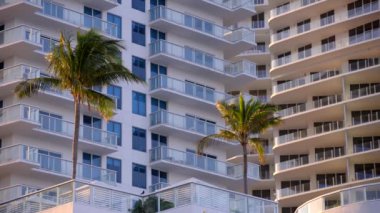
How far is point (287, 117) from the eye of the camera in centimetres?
12488

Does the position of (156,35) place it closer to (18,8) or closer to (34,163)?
(18,8)

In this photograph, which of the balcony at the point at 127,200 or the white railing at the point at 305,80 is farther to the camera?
the white railing at the point at 305,80

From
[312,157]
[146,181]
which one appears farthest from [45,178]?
[312,157]

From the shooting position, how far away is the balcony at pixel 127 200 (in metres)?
66.9

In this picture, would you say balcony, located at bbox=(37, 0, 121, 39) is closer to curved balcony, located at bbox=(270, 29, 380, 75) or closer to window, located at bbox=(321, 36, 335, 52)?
curved balcony, located at bbox=(270, 29, 380, 75)

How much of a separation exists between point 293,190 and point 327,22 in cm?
1689

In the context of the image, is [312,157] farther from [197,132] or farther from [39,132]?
[39,132]

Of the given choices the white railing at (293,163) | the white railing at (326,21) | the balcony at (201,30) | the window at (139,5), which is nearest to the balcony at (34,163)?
the window at (139,5)

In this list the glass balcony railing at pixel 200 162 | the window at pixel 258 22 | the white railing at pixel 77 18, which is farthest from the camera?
the window at pixel 258 22

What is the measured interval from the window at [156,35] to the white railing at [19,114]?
1614cm

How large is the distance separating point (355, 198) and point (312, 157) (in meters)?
52.4

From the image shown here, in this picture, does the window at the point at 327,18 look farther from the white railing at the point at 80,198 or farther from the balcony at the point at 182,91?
the white railing at the point at 80,198

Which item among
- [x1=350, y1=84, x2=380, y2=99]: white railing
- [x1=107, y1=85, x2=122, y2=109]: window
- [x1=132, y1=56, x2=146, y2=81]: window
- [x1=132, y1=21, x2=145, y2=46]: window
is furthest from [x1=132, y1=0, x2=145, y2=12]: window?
[x1=350, y1=84, x2=380, y2=99]: white railing

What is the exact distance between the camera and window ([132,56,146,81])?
10038cm
